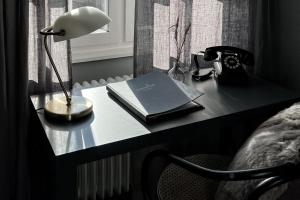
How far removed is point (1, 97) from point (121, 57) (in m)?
0.67

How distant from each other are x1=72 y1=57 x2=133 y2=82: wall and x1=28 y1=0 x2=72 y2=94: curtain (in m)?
0.20

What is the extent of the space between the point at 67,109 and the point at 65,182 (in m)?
0.30

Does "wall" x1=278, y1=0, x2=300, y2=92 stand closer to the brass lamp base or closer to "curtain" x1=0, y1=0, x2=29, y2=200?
the brass lamp base

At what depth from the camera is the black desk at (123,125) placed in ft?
4.50

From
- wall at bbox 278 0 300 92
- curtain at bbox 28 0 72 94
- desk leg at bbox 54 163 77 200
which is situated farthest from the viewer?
wall at bbox 278 0 300 92

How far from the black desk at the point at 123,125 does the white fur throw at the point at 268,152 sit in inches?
9.9

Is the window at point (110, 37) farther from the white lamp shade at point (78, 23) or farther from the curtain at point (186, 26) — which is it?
the white lamp shade at point (78, 23)

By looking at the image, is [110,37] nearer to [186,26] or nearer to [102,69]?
[102,69]

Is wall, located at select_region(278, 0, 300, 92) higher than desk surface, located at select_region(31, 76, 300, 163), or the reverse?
wall, located at select_region(278, 0, 300, 92)

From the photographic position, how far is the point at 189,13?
198 cm

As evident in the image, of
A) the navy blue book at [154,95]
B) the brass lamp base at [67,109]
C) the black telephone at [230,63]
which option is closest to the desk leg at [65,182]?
the brass lamp base at [67,109]

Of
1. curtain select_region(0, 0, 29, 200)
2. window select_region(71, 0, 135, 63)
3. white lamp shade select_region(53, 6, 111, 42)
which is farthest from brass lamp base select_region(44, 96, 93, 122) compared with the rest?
window select_region(71, 0, 135, 63)

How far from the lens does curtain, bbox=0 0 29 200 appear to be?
1.55 m

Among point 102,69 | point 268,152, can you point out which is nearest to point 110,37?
point 102,69
